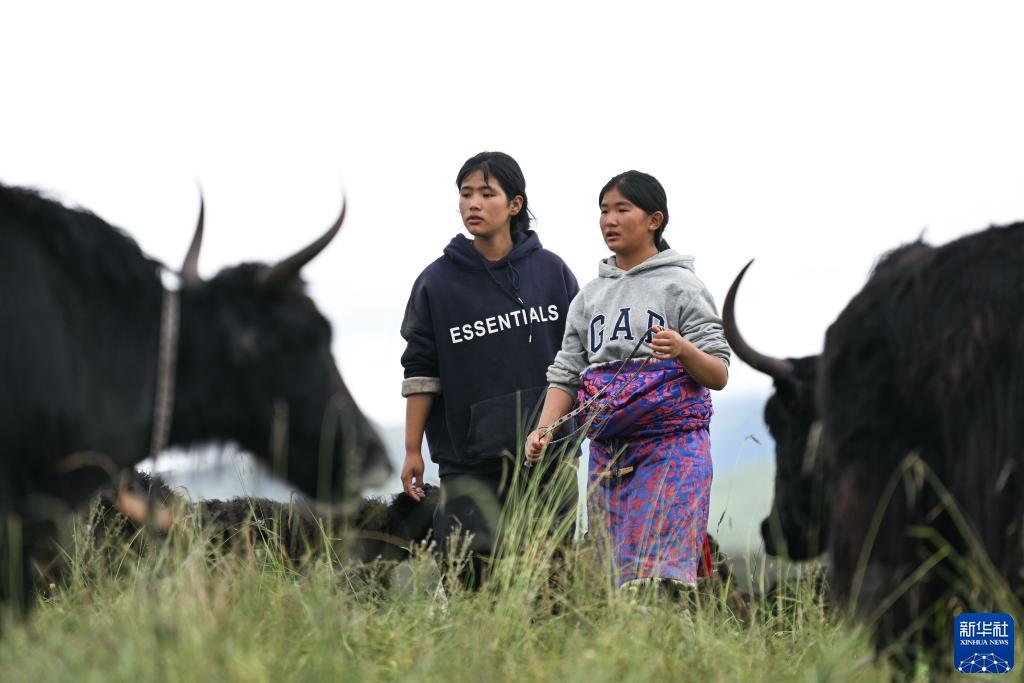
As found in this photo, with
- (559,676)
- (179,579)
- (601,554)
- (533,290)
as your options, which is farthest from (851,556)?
(533,290)

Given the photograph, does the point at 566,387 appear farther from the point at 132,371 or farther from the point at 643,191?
the point at 132,371

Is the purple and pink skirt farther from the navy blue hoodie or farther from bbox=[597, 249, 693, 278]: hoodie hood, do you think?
the navy blue hoodie

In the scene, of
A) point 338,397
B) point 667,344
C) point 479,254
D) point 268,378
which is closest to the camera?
point 268,378

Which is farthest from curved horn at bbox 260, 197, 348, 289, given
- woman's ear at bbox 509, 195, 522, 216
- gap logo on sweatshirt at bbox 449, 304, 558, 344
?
woman's ear at bbox 509, 195, 522, 216

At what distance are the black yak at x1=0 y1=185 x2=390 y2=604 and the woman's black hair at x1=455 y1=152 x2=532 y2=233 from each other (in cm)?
132

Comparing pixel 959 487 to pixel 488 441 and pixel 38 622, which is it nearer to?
pixel 488 441

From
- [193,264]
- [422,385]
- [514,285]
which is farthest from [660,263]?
[193,264]

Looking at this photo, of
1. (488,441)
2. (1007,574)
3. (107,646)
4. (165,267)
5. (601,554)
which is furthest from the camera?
(488,441)

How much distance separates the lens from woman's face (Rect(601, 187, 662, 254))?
454 cm

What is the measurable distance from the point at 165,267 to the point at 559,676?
71.0 inches

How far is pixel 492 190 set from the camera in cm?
494

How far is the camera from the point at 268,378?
3832mm

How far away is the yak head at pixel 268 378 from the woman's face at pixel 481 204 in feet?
3.87

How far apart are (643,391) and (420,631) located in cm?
124
